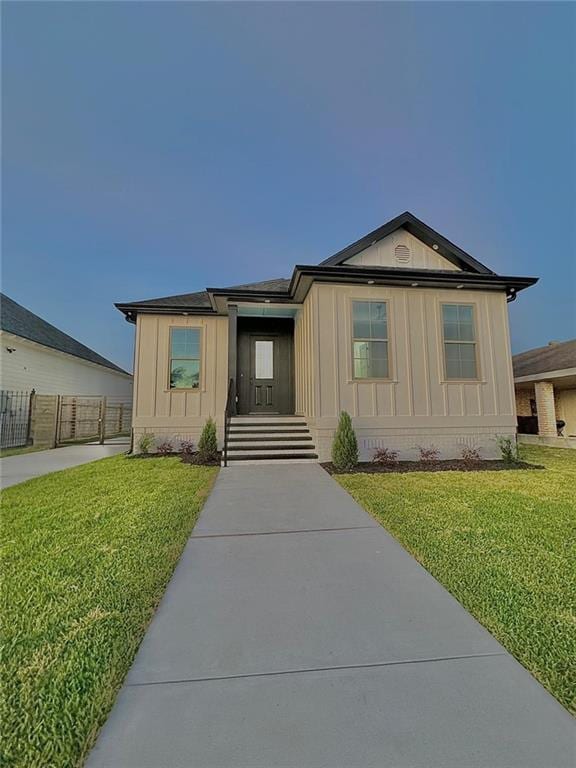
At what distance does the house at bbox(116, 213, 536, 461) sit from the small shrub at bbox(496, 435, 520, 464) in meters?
0.18

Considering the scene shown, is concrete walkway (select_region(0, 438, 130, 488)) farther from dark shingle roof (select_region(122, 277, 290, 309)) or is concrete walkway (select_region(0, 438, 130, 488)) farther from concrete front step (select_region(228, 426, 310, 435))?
dark shingle roof (select_region(122, 277, 290, 309))

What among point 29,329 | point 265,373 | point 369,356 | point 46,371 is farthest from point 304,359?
point 29,329

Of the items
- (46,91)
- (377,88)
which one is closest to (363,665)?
(46,91)

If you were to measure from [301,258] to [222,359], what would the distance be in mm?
24467

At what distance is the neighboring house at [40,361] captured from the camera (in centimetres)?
1181

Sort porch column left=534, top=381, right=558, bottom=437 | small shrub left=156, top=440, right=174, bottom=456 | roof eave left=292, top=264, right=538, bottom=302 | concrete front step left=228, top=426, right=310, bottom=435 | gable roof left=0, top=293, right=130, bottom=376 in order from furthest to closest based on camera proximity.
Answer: gable roof left=0, top=293, right=130, bottom=376 < porch column left=534, top=381, right=558, bottom=437 < small shrub left=156, top=440, right=174, bottom=456 < concrete front step left=228, top=426, right=310, bottom=435 < roof eave left=292, top=264, right=538, bottom=302

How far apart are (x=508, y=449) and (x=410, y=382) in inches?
106

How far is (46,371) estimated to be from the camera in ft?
45.4

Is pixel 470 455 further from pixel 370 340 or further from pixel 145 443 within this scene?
pixel 145 443

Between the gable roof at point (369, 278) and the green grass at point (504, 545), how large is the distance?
14.2 ft

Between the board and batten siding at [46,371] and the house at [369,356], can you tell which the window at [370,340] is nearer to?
the house at [369,356]

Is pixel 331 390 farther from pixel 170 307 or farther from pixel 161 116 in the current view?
pixel 161 116

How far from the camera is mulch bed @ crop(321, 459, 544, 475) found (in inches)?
260

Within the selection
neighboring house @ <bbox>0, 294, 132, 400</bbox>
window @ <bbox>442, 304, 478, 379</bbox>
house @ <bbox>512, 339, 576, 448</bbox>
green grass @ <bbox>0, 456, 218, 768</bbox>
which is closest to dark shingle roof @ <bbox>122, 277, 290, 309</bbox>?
window @ <bbox>442, 304, 478, 379</bbox>
